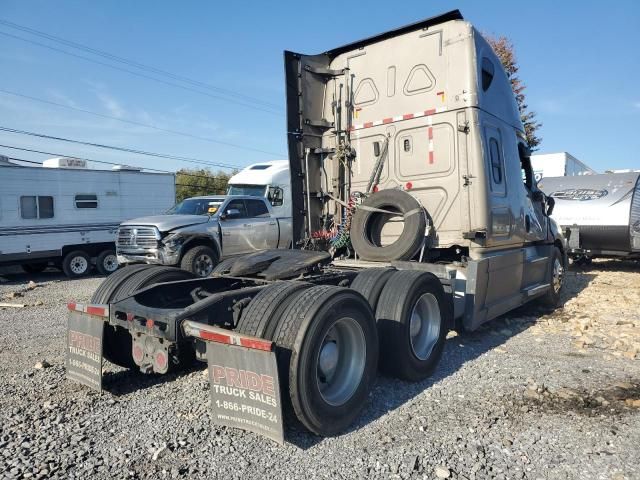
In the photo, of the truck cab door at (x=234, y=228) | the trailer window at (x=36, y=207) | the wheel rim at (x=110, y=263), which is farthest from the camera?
the wheel rim at (x=110, y=263)

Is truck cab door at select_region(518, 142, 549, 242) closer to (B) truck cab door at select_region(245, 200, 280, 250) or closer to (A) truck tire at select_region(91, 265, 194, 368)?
(A) truck tire at select_region(91, 265, 194, 368)

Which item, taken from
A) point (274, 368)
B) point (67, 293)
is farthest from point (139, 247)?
point (274, 368)

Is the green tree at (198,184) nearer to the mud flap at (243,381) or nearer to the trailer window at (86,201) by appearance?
the trailer window at (86,201)

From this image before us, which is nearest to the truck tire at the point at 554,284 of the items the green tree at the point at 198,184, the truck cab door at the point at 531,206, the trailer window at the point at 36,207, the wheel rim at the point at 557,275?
the wheel rim at the point at 557,275

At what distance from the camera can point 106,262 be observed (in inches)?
569

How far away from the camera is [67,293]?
34.6ft

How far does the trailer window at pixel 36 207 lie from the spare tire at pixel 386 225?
35.0 ft

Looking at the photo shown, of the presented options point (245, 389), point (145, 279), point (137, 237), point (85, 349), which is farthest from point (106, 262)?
point (245, 389)

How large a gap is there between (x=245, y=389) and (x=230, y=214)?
29.1ft

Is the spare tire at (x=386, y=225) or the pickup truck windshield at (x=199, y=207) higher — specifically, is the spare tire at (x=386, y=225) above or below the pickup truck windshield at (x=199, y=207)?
below

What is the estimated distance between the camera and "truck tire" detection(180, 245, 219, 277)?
34.5 feet

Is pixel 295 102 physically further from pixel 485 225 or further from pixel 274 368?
pixel 274 368

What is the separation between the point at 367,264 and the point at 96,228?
36.3 feet

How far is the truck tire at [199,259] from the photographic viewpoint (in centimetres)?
1051
